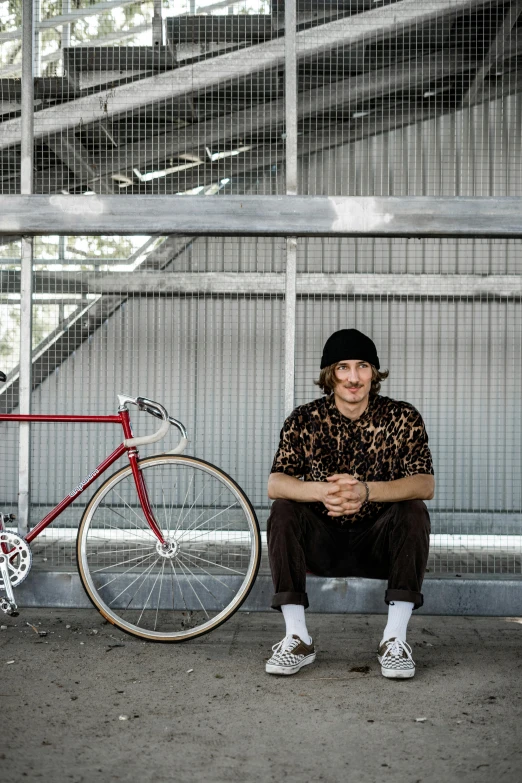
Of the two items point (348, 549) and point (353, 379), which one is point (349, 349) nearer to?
point (353, 379)

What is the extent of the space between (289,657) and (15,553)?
125cm

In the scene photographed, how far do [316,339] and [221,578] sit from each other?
2.41m

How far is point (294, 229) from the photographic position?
3.51 m

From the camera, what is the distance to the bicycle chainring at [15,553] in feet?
10.7

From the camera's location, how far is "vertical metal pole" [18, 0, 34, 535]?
Result: 11.6 feet

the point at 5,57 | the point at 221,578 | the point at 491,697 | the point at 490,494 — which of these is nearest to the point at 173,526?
the point at 221,578

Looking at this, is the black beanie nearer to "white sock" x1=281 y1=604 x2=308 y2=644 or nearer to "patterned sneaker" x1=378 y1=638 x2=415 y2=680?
"white sock" x1=281 y1=604 x2=308 y2=644

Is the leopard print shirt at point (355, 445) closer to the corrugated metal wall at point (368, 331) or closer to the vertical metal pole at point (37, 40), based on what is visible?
the corrugated metal wall at point (368, 331)

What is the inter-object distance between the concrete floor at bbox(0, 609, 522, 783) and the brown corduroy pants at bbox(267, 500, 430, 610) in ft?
1.07

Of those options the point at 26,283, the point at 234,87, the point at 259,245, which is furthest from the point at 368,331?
the point at 26,283

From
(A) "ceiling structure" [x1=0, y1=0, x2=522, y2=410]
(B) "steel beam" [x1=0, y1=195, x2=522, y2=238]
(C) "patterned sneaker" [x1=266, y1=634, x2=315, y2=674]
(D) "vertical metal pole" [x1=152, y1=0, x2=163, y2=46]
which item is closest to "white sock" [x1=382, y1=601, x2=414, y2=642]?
(C) "patterned sneaker" [x1=266, y1=634, x2=315, y2=674]

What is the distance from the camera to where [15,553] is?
3.28 meters

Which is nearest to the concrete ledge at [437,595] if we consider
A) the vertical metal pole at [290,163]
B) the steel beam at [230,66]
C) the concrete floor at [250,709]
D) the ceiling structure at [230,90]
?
the concrete floor at [250,709]

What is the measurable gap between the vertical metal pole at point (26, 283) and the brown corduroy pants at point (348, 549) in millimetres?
1297
